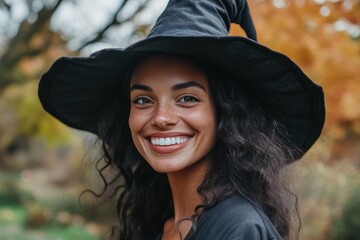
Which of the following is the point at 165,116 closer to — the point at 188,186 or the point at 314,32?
the point at 188,186

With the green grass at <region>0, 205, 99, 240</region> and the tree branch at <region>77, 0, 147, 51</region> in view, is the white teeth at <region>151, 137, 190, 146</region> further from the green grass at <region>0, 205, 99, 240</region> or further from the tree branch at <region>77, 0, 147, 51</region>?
the green grass at <region>0, 205, 99, 240</region>

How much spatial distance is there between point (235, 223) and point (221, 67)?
1.84 feet

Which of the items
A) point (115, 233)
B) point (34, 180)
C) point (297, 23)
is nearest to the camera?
point (115, 233)

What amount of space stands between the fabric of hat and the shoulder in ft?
1.42

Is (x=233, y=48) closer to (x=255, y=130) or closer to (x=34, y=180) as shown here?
(x=255, y=130)

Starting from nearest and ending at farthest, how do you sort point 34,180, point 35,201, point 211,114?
point 211,114 < point 35,201 < point 34,180

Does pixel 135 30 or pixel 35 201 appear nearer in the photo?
pixel 135 30

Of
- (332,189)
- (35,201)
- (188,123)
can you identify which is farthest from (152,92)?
(35,201)

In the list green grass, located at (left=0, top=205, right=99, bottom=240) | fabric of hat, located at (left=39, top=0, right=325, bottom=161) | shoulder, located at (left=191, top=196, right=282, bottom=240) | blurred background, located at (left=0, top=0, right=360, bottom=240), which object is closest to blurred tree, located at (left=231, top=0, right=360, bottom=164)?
blurred background, located at (left=0, top=0, right=360, bottom=240)

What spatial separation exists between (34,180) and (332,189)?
839 cm

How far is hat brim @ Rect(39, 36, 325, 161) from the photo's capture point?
2.08m

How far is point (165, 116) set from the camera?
2.18 m

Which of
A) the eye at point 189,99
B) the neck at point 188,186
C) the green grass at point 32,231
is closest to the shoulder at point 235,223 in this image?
the neck at point 188,186

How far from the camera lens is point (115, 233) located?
10.5 feet
